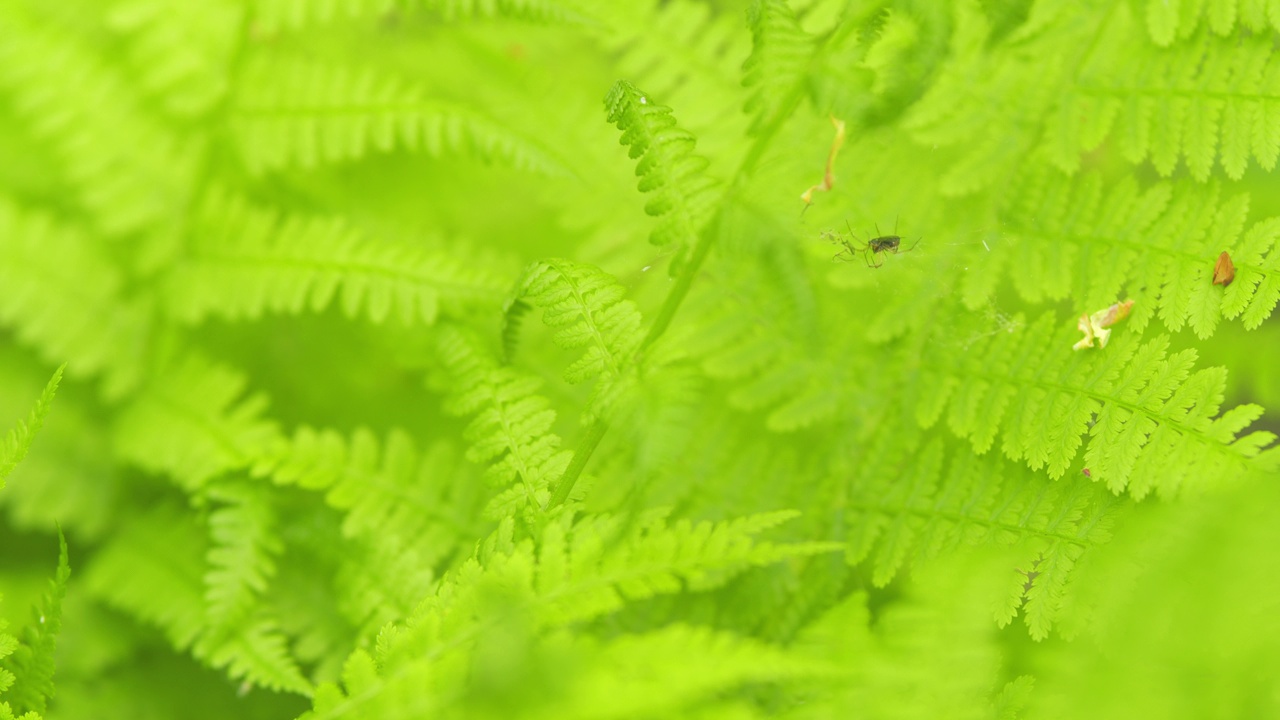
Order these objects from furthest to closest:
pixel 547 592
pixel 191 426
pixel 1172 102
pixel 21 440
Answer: pixel 191 426 < pixel 1172 102 < pixel 21 440 < pixel 547 592

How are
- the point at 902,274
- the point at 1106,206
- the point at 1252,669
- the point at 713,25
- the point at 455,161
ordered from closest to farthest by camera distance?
the point at 1252,669, the point at 1106,206, the point at 902,274, the point at 713,25, the point at 455,161

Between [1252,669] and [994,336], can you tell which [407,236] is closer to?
[994,336]

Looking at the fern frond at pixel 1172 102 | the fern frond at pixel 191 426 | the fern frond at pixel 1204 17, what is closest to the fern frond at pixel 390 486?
the fern frond at pixel 191 426

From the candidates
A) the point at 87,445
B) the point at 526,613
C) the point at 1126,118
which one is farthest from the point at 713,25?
the point at 87,445

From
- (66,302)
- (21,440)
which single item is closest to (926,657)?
(21,440)

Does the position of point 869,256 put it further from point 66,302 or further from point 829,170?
point 66,302

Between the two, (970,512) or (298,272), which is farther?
(298,272)

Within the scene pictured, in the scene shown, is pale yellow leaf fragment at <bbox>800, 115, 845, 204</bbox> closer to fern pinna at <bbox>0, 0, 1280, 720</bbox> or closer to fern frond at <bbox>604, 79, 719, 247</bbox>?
fern pinna at <bbox>0, 0, 1280, 720</bbox>
